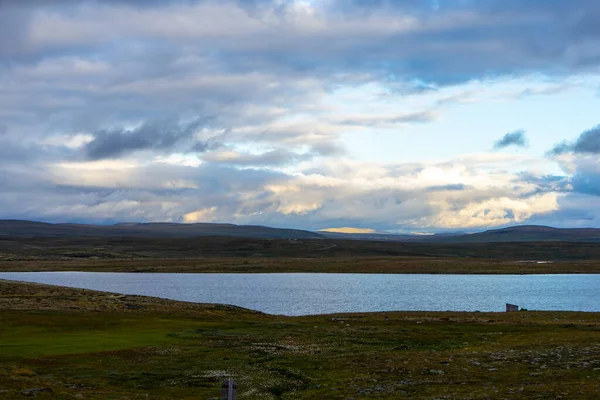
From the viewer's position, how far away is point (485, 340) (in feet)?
164

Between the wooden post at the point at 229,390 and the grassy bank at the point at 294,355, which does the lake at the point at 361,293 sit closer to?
the grassy bank at the point at 294,355

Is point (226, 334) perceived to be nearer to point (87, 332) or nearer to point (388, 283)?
point (87, 332)

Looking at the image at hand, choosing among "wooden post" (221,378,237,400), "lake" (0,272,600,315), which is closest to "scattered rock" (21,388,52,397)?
"wooden post" (221,378,237,400)

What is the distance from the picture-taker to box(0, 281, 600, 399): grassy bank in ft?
97.3

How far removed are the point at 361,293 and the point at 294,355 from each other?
77.8 m

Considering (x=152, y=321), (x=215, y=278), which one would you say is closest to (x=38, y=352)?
(x=152, y=321)

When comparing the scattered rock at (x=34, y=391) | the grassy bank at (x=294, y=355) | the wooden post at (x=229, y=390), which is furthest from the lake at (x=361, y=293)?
the wooden post at (x=229, y=390)

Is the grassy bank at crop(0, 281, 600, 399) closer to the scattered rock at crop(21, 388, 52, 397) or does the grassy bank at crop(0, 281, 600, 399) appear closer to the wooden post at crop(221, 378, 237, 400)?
the scattered rock at crop(21, 388, 52, 397)

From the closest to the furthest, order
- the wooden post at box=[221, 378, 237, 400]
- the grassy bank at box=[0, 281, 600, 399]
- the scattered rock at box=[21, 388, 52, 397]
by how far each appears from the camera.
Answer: the wooden post at box=[221, 378, 237, 400], the scattered rock at box=[21, 388, 52, 397], the grassy bank at box=[0, 281, 600, 399]

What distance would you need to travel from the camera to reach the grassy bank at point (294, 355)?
2966 centimetres

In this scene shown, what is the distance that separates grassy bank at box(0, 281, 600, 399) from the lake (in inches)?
1080

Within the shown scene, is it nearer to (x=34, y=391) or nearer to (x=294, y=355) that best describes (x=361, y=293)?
(x=294, y=355)

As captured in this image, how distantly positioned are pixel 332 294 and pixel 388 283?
36.2m

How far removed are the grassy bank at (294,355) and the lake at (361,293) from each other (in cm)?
2742
